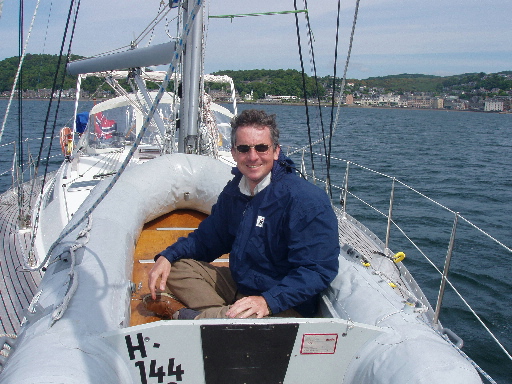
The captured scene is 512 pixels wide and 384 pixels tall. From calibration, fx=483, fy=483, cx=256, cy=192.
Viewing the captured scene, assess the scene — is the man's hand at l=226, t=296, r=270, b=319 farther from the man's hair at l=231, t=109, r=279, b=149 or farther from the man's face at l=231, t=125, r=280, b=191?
the man's hair at l=231, t=109, r=279, b=149

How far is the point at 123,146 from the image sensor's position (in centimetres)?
1033

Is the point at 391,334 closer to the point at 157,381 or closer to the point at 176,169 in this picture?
the point at 157,381

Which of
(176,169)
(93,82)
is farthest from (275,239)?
(93,82)

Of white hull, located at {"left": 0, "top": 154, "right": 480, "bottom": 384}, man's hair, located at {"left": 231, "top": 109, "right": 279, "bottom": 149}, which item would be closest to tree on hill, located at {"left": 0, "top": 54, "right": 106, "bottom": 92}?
man's hair, located at {"left": 231, "top": 109, "right": 279, "bottom": 149}

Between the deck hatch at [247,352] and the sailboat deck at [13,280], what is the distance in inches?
112

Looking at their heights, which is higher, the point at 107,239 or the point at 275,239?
the point at 275,239

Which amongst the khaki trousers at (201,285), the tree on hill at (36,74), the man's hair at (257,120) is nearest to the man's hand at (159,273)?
the khaki trousers at (201,285)

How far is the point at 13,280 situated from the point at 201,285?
4026 millimetres

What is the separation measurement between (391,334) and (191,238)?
1405mm

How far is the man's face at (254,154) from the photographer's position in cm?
258

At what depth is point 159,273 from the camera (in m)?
2.89

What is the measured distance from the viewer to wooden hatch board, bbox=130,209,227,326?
3.20 meters

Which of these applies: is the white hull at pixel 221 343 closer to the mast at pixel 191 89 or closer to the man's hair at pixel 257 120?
the man's hair at pixel 257 120

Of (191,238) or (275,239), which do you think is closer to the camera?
(275,239)
